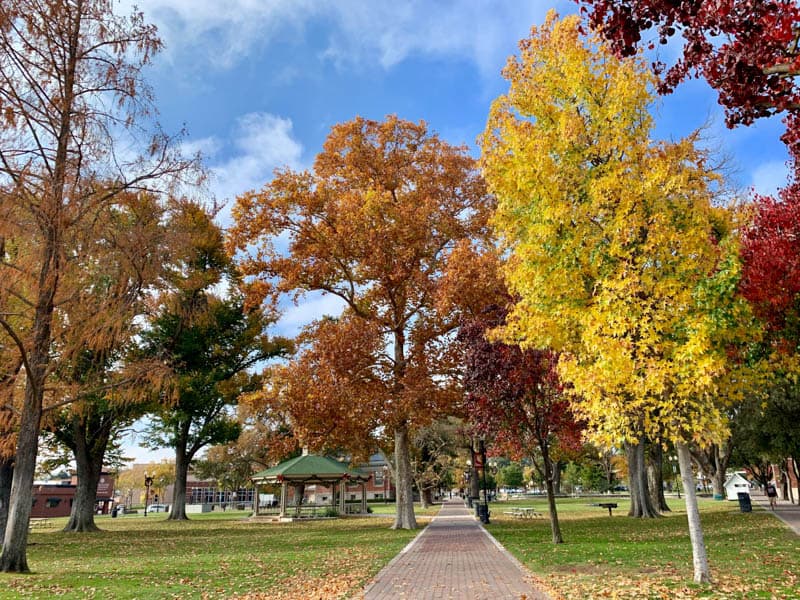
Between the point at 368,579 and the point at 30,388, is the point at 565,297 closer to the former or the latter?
the point at 368,579

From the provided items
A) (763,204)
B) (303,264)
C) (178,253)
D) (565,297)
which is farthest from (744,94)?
(303,264)

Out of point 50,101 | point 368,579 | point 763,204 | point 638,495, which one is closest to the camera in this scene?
point 368,579

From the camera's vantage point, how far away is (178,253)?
41.0 feet

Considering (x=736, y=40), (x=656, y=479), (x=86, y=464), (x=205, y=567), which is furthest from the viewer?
(x=656, y=479)

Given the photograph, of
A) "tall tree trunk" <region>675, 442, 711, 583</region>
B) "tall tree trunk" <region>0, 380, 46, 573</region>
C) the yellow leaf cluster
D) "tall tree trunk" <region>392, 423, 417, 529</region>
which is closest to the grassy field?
"tall tree trunk" <region>675, 442, 711, 583</region>

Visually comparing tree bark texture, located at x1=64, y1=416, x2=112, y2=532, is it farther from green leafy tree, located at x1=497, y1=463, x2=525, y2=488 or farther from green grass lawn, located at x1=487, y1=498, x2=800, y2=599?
green leafy tree, located at x1=497, y1=463, x2=525, y2=488

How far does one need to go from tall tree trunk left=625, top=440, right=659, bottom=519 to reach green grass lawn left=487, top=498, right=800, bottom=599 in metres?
8.13

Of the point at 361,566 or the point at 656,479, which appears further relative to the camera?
the point at 656,479

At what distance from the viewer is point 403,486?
22.3 metres

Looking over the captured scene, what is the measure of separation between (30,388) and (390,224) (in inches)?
522

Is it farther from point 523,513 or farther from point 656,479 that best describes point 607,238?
point 656,479

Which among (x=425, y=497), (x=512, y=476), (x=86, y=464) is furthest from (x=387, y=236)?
(x=512, y=476)

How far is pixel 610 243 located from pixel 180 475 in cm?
3350

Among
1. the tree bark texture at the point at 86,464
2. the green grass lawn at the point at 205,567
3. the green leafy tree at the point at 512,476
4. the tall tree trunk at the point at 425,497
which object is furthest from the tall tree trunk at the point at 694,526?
the green leafy tree at the point at 512,476
